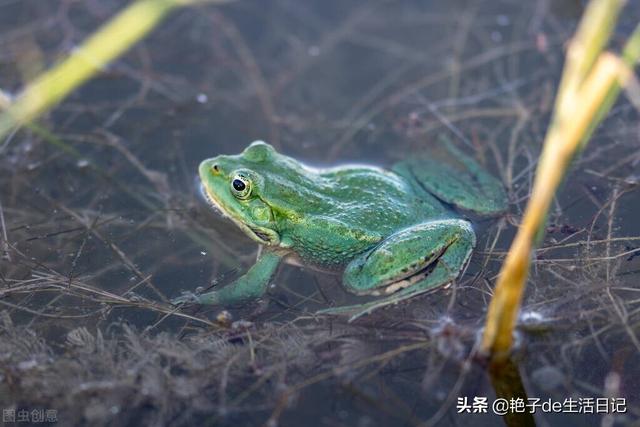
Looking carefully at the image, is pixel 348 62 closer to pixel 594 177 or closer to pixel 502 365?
pixel 594 177

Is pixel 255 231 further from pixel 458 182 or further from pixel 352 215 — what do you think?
pixel 458 182

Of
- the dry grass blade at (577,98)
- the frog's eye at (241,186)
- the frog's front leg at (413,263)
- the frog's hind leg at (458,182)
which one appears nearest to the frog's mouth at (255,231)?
the frog's eye at (241,186)

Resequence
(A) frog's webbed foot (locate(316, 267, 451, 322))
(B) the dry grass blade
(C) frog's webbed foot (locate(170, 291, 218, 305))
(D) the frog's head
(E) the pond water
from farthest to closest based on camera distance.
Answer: (D) the frog's head → (C) frog's webbed foot (locate(170, 291, 218, 305)) → (A) frog's webbed foot (locate(316, 267, 451, 322)) → (E) the pond water → (B) the dry grass blade

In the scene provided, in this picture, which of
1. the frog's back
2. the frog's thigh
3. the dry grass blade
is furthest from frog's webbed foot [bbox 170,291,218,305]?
the dry grass blade

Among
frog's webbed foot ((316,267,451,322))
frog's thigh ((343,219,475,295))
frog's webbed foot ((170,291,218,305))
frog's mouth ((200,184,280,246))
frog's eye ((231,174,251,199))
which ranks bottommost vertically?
frog's webbed foot ((316,267,451,322))

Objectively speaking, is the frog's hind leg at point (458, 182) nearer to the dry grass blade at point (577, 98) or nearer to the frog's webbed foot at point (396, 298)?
the frog's webbed foot at point (396, 298)

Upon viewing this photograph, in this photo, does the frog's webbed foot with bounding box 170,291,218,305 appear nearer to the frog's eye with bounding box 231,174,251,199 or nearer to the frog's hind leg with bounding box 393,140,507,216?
the frog's eye with bounding box 231,174,251,199
